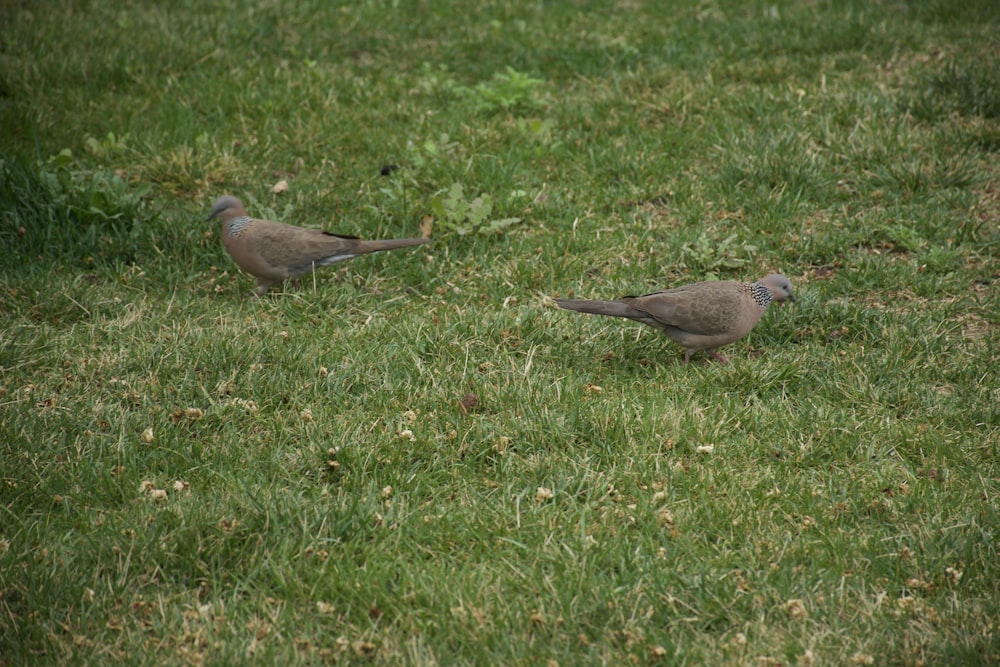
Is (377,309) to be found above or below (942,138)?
below

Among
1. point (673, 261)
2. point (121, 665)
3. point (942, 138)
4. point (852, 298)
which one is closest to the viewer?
point (121, 665)

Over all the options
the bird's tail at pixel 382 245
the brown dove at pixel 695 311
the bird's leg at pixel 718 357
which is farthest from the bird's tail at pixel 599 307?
the bird's tail at pixel 382 245

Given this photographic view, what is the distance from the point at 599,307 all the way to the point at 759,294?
942 mm

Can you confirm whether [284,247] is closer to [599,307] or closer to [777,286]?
[599,307]

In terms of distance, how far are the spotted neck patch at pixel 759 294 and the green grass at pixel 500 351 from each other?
0.27 metres

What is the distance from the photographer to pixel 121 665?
327 centimetres

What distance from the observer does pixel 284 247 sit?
233 inches

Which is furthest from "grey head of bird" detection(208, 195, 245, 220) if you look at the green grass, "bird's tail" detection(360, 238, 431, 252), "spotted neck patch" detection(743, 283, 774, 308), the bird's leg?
"spotted neck patch" detection(743, 283, 774, 308)

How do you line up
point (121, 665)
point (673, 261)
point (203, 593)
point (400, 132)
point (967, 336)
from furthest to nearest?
point (400, 132), point (673, 261), point (967, 336), point (203, 593), point (121, 665)

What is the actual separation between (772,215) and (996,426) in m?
2.33

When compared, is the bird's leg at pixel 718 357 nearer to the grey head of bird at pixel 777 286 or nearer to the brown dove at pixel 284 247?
the grey head of bird at pixel 777 286

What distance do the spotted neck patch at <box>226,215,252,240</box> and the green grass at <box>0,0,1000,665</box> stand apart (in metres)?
0.37

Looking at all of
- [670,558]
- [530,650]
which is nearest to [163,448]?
[530,650]

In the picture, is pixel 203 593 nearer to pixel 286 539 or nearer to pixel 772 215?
pixel 286 539
